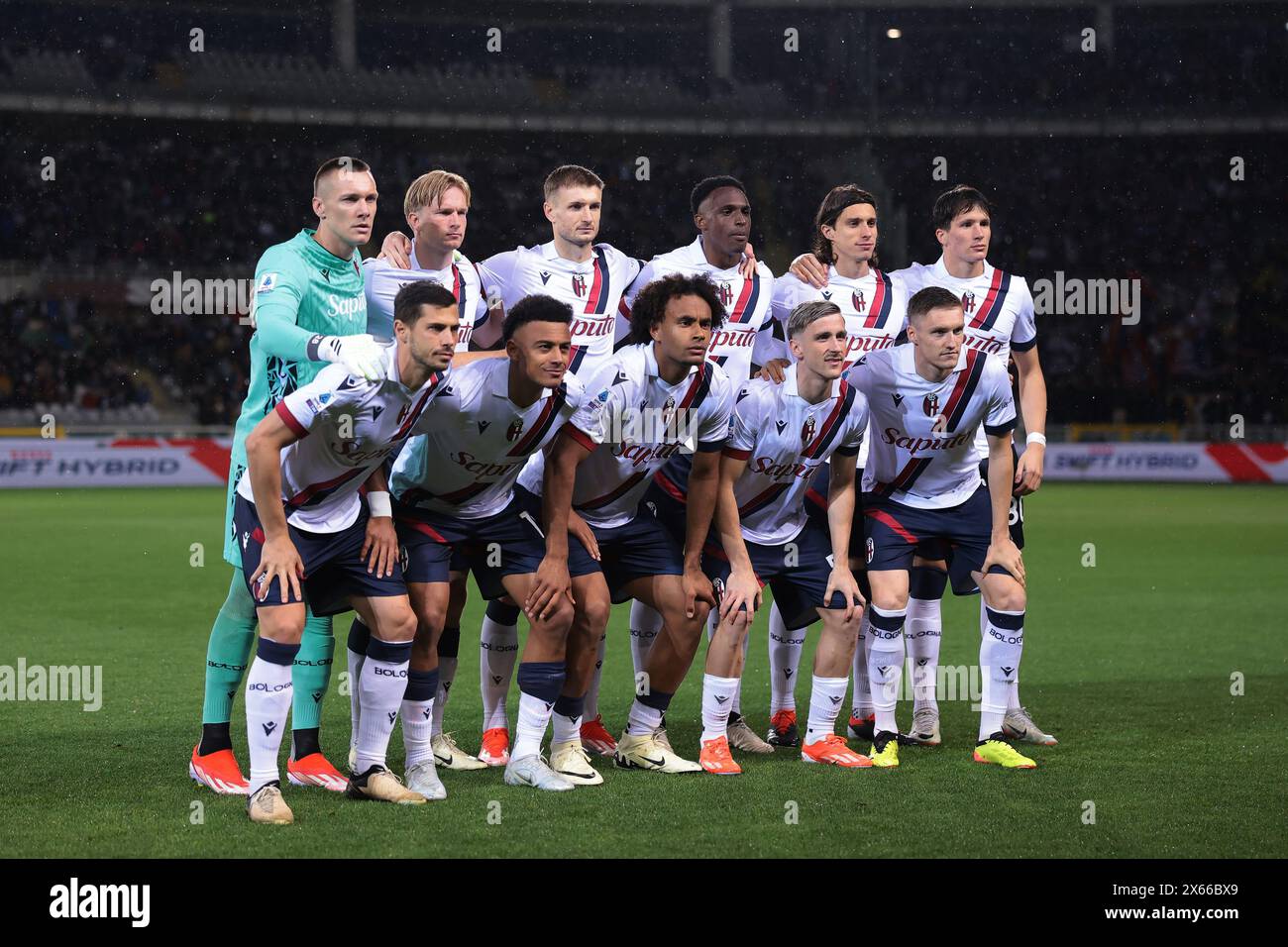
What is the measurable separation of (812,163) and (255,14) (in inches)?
497

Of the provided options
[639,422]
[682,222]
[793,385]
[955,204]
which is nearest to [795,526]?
[793,385]

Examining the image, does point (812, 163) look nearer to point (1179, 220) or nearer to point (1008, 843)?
point (1179, 220)

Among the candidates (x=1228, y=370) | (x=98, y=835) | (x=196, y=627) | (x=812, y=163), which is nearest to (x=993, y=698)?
(x=98, y=835)

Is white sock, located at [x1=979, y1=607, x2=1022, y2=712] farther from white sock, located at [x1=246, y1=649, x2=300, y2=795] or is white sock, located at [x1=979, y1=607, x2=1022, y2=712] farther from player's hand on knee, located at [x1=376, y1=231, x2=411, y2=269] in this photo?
white sock, located at [x1=246, y1=649, x2=300, y2=795]

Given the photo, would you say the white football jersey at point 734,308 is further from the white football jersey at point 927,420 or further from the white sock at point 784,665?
the white sock at point 784,665

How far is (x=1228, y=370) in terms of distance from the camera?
2853 centimetres

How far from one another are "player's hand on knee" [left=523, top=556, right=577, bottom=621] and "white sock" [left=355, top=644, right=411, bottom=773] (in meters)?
0.51

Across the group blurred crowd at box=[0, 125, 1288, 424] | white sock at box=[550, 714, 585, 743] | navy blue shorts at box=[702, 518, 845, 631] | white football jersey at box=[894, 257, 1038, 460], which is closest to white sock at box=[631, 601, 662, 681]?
navy blue shorts at box=[702, 518, 845, 631]

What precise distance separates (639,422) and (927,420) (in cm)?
138

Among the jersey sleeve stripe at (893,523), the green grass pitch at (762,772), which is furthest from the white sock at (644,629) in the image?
the jersey sleeve stripe at (893,523)

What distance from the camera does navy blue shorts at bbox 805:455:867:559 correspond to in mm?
6488

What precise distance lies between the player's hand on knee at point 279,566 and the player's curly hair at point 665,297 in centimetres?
165

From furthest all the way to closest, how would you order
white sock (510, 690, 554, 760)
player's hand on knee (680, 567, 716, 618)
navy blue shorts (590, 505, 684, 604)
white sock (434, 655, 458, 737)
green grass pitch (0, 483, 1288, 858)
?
white sock (434, 655, 458, 737) < navy blue shorts (590, 505, 684, 604) < player's hand on knee (680, 567, 716, 618) < white sock (510, 690, 554, 760) < green grass pitch (0, 483, 1288, 858)

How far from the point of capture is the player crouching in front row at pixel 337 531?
493 cm
